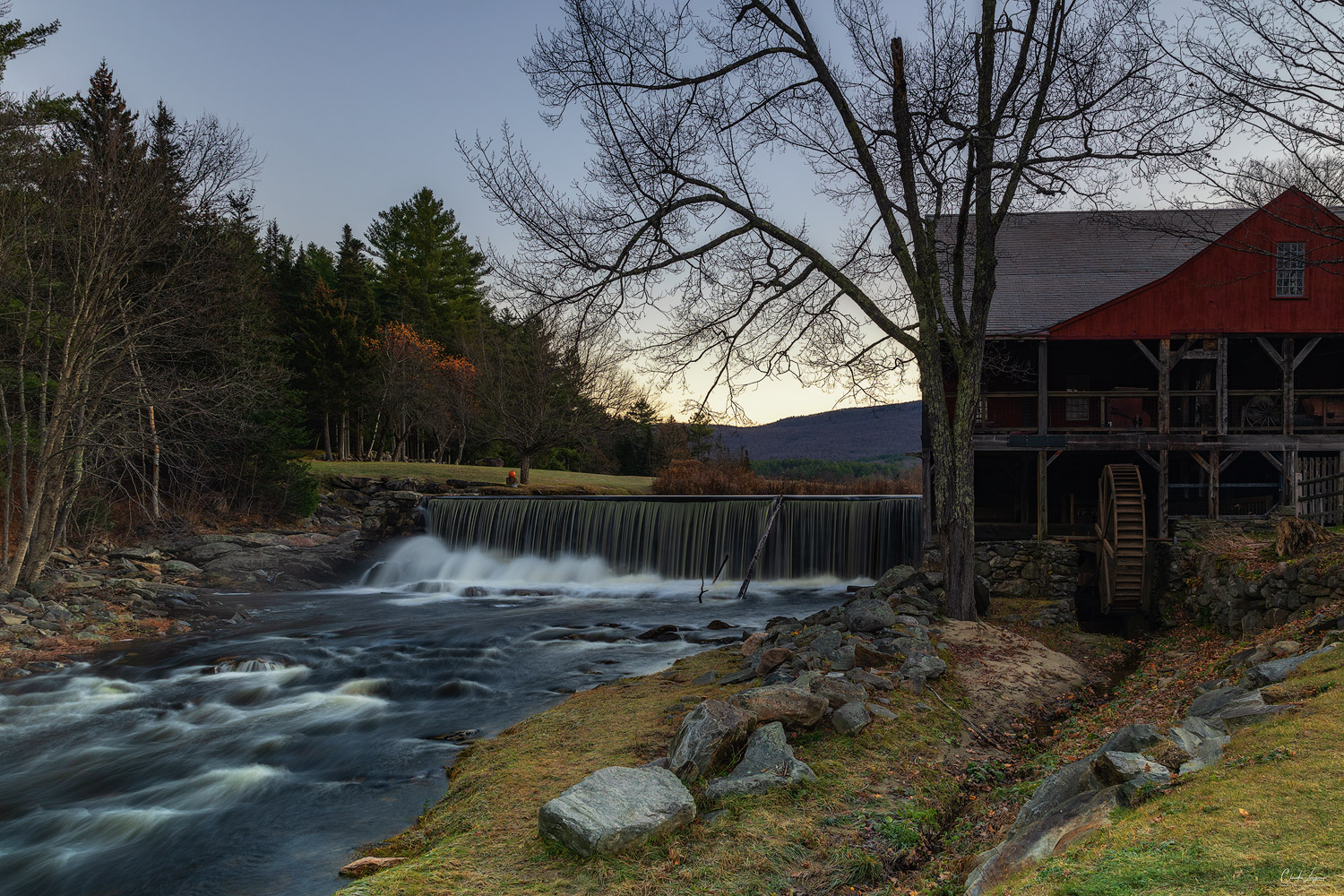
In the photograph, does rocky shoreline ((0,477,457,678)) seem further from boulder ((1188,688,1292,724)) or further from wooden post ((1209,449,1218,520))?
wooden post ((1209,449,1218,520))

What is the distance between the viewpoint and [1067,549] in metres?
15.2

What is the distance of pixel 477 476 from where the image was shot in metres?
32.1

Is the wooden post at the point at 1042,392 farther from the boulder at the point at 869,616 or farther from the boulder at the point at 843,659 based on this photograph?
the boulder at the point at 843,659

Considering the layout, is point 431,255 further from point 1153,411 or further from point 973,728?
point 973,728

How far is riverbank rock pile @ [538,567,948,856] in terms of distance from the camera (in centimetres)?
483

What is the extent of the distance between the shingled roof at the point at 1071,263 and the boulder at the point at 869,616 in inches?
350

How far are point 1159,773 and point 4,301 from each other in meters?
18.6

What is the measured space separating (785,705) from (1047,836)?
102 inches

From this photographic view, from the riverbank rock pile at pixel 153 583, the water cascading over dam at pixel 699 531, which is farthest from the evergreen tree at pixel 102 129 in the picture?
the water cascading over dam at pixel 699 531

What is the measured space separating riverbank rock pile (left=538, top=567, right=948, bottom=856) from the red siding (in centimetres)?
1010

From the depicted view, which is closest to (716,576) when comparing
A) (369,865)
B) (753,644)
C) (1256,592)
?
(753,644)

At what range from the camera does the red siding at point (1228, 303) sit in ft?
54.1

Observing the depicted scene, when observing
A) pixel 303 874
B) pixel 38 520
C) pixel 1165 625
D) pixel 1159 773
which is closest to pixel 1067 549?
pixel 1165 625

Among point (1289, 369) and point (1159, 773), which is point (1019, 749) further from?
point (1289, 369)
